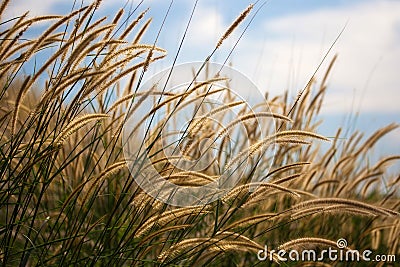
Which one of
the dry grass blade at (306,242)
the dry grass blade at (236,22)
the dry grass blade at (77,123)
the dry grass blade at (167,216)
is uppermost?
the dry grass blade at (236,22)

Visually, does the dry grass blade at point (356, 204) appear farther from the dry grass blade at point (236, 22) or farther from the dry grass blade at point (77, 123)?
the dry grass blade at point (77, 123)

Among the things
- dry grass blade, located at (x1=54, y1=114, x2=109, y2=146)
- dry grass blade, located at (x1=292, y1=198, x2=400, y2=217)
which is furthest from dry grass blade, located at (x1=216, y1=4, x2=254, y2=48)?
dry grass blade, located at (x1=292, y1=198, x2=400, y2=217)

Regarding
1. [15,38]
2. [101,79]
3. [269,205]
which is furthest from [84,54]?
[269,205]

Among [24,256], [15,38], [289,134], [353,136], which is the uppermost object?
[353,136]

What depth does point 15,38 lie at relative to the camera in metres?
2.03

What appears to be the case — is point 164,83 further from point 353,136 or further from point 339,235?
point 353,136

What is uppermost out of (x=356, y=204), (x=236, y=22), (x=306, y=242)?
(x=236, y=22)

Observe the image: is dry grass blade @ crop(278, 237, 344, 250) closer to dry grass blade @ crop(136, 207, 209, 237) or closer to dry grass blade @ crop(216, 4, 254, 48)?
dry grass blade @ crop(136, 207, 209, 237)

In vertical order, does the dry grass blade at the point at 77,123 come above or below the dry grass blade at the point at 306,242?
above

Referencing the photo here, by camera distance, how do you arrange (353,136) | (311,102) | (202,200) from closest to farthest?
(202,200), (311,102), (353,136)

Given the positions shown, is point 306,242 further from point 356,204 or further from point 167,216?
point 167,216

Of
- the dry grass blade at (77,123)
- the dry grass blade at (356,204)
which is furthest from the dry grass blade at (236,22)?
the dry grass blade at (356,204)

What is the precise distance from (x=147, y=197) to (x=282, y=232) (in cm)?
157

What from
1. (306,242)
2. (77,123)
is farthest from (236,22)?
(306,242)
